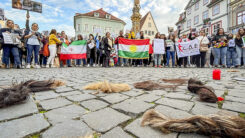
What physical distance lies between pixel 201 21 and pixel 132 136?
3645 cm

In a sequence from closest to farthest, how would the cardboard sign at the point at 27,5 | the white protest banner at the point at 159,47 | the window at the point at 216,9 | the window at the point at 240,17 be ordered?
the cardboard sign at the point at 27,5 → the white protest banner at the point at 159,47 → the window at the point at 240,17 → the window at the point at 216,9

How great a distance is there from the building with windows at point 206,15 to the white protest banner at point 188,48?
1628 cm

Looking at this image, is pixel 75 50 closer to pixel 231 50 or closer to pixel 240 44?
pixel 231 50

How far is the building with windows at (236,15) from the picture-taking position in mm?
21828

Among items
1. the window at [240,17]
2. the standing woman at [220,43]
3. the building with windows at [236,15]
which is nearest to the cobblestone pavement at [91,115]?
the standing woman at [220,43]

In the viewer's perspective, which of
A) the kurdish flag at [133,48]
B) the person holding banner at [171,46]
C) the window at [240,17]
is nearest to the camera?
the person holding banner at [171,46]

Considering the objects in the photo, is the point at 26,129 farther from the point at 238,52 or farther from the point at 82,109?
the point at 238,52

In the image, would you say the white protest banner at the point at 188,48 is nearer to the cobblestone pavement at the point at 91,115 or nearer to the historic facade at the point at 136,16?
the cobblestone pavement at the point at 91,115

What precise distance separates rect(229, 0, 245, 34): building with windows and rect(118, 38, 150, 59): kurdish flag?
71.5 ft

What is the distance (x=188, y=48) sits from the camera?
9.06 m

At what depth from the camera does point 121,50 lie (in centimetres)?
968

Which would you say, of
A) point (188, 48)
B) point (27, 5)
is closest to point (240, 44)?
point (188, 48)

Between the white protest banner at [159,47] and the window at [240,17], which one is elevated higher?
the window at [240,17]

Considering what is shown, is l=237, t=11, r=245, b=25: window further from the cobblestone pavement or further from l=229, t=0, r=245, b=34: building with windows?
the cobblestone pavement
